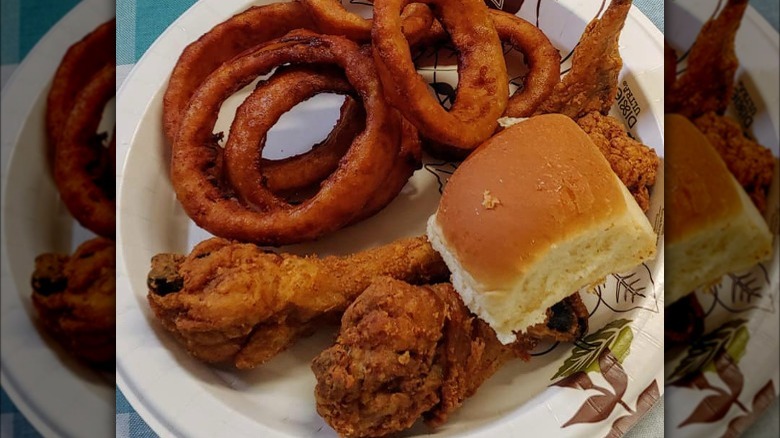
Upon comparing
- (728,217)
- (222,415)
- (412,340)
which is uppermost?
(728,217)

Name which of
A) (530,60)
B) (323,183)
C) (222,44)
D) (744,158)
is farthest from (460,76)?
(744,158)

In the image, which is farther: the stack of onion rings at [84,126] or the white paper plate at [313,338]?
the white paper plate at [313,338]

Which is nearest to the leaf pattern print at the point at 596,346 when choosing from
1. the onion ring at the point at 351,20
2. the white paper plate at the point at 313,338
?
the white paper plate at the point at 313,338

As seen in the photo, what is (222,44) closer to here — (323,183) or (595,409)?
(323,183)

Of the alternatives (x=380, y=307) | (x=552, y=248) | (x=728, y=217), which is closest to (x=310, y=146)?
(x=380, y=307)

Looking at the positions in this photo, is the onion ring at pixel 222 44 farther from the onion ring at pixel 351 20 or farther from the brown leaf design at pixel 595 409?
the brown leaf design at pixel 595 409

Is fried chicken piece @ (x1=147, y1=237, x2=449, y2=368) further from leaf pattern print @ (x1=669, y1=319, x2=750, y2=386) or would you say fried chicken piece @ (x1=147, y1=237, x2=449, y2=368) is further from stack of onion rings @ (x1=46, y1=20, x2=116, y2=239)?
leaf pattern print @ (x1=669, y1=319, x2=750, y2=386)

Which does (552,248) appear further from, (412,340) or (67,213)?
(67,213)
